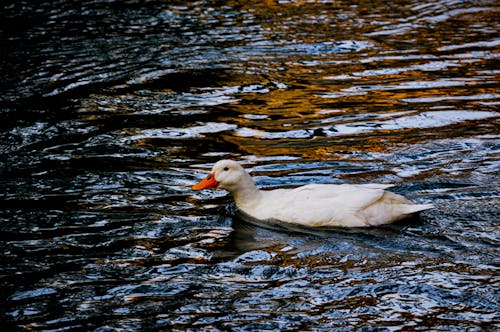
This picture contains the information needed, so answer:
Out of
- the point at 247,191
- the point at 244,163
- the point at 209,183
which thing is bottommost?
the point at 244,163

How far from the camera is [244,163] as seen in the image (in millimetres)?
10445

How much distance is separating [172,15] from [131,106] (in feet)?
25.5

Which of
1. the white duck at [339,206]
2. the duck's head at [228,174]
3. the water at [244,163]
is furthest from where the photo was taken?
the duck's head at [228,174]

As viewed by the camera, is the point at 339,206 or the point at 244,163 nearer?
the point at 339,206

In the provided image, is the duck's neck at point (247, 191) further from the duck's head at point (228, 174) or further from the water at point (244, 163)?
the water at point (244, 163)

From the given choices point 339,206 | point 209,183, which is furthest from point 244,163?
point 339,206

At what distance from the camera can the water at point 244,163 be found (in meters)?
6.54

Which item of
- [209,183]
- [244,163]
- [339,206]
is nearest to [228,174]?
[209,183]

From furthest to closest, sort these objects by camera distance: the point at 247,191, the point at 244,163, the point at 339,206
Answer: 1. the point at 244,163
2. the point at 247,191
3. the point at 339,206

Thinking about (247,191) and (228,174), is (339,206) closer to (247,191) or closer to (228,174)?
(247,191)

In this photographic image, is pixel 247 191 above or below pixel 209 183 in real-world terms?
below

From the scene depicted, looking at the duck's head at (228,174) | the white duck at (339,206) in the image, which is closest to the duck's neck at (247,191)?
the duck's head at (228,174)

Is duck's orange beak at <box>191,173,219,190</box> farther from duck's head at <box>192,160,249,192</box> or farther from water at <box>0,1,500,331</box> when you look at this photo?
water at <box>0,1,500,331</box>

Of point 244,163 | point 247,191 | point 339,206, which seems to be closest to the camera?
point 339,206
